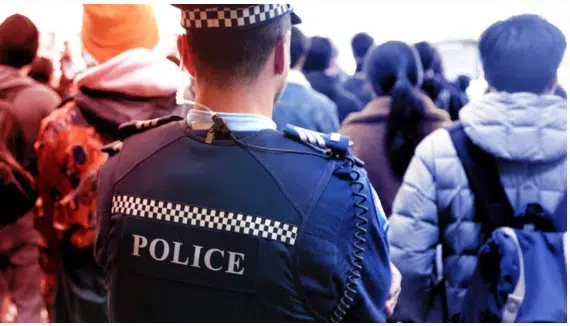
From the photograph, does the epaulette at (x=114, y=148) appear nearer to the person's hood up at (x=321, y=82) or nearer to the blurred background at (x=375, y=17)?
the blurred background at (x=375, y=17)

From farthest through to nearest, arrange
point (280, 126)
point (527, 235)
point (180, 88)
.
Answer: point (280, 126)
point (527, 235)
point (180, 88)

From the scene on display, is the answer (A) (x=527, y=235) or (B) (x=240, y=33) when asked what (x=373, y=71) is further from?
(B) (x=240, y=33)

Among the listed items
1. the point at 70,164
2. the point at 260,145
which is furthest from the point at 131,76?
the point at 260,145

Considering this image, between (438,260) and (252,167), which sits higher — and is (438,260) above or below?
below

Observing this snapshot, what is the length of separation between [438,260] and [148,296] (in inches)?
42.2

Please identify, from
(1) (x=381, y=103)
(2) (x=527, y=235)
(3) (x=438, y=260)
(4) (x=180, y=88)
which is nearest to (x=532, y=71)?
(2) (x=527, y=235)

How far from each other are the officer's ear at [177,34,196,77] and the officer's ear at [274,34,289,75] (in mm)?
160

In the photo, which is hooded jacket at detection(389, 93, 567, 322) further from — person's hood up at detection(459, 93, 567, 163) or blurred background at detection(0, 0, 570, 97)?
blurred background at detection(0, 0, 570, 97)

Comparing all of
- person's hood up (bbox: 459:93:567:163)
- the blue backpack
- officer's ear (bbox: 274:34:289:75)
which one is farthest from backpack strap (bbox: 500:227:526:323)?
officer's ear (bbox: 274:34:289:75)

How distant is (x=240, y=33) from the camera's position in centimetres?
119

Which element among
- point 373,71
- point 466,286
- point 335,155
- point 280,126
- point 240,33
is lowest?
point 466,286

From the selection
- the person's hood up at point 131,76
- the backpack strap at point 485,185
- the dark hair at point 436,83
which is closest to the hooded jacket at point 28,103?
the person's hood up at point 131,76

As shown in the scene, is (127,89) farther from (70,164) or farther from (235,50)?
(235,50)

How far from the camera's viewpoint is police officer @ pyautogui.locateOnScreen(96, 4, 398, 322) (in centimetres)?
114
